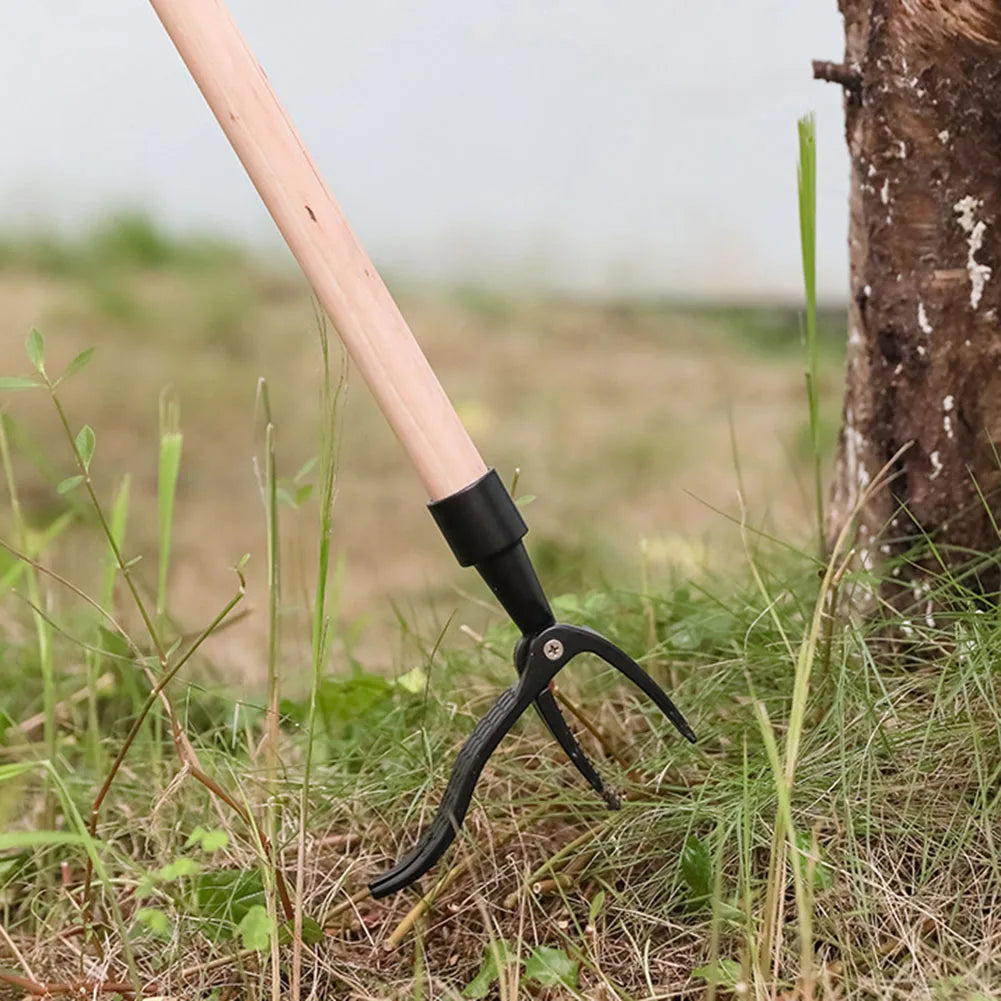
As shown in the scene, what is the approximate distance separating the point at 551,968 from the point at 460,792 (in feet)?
0.43

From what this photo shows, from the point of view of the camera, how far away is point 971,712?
2.73 ft

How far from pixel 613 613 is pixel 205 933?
0.55 meters

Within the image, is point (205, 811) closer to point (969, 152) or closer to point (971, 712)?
point (971, 712)

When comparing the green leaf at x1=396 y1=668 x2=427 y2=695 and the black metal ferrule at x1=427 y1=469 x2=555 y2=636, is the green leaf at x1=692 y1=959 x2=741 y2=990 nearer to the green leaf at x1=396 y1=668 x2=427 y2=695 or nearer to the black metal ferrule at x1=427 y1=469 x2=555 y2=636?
the black metal ferrule at x1=427 y1=469 x2=555 y2=636

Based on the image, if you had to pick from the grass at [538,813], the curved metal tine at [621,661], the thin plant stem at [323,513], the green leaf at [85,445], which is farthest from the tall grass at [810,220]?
the green leaf at [85,445]

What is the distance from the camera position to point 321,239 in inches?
30.0

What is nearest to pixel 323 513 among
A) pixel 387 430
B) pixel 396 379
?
pixel 396 379

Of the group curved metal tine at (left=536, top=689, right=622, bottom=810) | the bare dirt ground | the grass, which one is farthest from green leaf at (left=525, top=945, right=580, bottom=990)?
the bare dirt ground

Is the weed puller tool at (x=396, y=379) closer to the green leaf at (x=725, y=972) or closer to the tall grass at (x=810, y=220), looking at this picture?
the green leaf at (x=725, y=972)

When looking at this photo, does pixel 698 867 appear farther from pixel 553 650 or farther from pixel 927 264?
pixel 927 264

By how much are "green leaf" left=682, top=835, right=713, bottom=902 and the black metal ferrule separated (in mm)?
186

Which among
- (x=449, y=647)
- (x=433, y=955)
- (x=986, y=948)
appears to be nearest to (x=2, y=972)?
(x=433, y=955)

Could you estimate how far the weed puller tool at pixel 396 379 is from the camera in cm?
75

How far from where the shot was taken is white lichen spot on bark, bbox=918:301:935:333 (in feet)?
3.17
